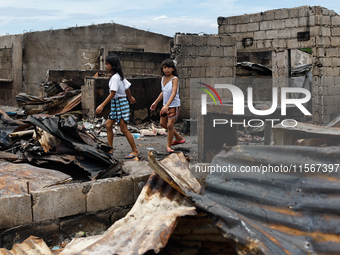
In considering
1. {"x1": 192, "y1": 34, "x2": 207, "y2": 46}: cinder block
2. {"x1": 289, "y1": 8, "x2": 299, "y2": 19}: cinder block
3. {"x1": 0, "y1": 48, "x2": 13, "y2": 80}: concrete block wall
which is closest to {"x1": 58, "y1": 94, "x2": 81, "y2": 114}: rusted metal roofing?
{"x1": 192, "y1": 34, "x2": 207, "y2": 46}: cinder block

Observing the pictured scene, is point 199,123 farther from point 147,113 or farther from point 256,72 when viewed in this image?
point 256,72

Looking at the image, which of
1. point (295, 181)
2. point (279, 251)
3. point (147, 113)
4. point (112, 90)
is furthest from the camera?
point (147, 113)

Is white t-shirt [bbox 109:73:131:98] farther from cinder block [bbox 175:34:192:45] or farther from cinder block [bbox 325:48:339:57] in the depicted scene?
cinder block [bbox 325:48:339:57]

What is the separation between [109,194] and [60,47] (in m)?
15.3

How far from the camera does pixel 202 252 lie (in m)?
2.72

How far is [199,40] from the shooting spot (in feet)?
30.9

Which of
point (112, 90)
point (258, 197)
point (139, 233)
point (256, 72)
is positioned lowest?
point (139, 233)

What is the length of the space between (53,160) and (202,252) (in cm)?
218

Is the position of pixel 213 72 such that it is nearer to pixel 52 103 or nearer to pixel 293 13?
pixel 293 13

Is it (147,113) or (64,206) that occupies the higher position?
(147,113)

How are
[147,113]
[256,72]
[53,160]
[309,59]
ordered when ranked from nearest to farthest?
1. [53,160]
2. [147,113]
3. [309,59]
4. [256,72]

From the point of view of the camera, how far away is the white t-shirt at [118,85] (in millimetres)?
5535

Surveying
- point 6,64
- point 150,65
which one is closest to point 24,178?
point 150,65

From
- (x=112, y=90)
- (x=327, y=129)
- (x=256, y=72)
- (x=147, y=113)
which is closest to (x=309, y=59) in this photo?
(x=256, y=72)
